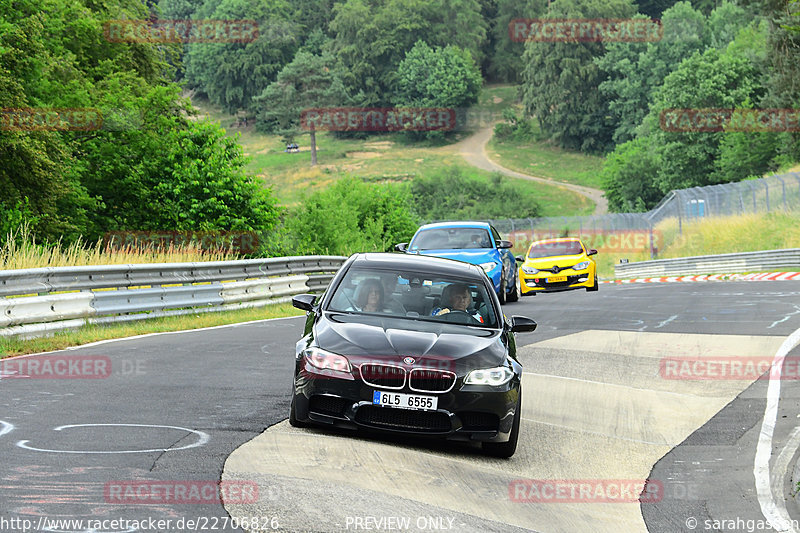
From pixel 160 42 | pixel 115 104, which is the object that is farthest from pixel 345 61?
pixel 115 104

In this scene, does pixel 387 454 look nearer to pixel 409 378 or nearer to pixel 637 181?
pixel 409 378

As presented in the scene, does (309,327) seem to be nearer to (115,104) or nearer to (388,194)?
(115,104)

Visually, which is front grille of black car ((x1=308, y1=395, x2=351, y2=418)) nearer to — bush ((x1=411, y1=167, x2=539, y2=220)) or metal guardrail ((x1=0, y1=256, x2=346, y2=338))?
metal guardrail ((x1=0, y1=256, x2=346, y2=338))

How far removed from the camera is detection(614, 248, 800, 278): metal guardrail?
136ft

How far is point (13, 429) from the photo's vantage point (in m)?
7.56

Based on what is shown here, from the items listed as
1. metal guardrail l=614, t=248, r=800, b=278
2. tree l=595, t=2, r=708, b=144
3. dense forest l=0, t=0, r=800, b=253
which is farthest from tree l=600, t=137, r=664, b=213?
metal guardrail l=614, t=248, r=800, b=278

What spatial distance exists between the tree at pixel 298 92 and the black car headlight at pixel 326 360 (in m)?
134

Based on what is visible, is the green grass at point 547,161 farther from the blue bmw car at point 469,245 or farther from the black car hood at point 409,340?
the black car hood at point 409,340

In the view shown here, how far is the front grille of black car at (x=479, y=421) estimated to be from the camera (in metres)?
7.72

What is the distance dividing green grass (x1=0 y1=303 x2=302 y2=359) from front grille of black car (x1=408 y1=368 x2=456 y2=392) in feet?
22.2

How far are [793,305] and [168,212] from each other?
2202 cm

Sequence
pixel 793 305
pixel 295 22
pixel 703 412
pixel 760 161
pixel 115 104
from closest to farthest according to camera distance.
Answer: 1. pixel 703 412
2. pixel 793 305
3. pixel 115 104
4. pixel 760 161
5. pixel 295 22

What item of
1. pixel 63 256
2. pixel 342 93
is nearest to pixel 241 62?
pixel 342 93

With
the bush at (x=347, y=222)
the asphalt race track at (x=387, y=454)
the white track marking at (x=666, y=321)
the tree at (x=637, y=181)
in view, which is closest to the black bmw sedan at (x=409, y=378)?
the asphalt race track at (x=387, y=454)
